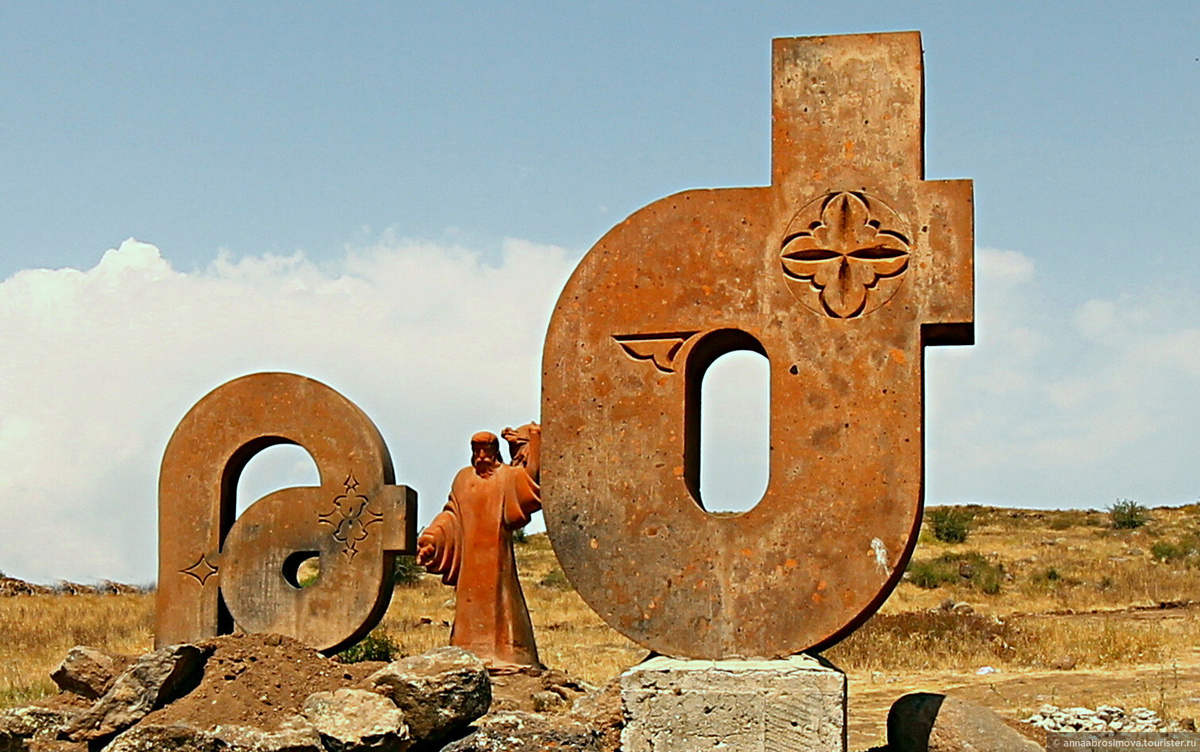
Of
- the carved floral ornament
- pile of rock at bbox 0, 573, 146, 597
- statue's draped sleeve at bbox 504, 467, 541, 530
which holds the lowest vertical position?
pile of rock at bbox 0, 573, 146, 597

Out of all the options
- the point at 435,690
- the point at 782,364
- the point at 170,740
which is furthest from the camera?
the point at 435,690

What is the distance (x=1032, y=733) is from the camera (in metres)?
6.86

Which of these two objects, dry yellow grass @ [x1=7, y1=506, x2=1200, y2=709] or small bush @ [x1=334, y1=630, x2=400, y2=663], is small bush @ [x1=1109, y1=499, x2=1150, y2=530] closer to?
dry yellow grass @ [x1=7, y1=506, x2=1200, y2=709]

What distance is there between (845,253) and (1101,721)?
374 centimetres

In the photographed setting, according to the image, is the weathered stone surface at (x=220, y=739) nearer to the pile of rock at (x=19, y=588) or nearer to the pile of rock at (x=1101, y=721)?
the pile of rock at (x=1101, y=721)

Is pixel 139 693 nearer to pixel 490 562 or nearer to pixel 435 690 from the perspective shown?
pixel 435 690

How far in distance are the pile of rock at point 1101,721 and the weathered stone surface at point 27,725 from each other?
530 centimetres

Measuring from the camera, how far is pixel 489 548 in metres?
9.82

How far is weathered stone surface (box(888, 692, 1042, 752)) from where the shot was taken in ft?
20.5

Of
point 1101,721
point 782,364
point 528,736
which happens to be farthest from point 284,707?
point 1101,721

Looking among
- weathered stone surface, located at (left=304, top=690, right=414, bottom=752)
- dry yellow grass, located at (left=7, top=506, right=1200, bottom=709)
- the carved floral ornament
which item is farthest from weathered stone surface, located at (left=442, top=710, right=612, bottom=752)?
dry yellow grass, located at (left=7, top=506, right=1200, bottom=709)

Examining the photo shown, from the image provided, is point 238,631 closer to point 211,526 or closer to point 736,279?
point 211,526

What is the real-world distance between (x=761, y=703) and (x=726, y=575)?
562 millimetres

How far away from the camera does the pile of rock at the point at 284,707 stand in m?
6.54
